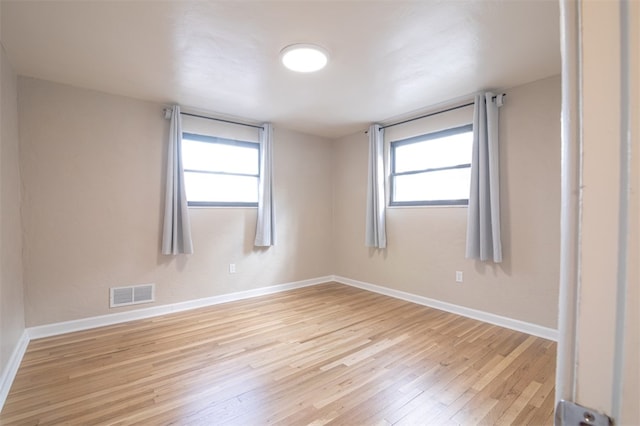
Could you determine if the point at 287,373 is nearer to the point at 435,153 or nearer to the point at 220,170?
the point at 220,170

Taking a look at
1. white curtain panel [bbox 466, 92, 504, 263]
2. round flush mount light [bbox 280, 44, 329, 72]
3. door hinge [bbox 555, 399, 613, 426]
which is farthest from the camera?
white curtain panel [bbox 466, 92, 504, 263]

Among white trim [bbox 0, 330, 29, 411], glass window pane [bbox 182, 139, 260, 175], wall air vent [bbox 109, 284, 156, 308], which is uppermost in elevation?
glass window pane [bbox 182, 139, 260, 175]

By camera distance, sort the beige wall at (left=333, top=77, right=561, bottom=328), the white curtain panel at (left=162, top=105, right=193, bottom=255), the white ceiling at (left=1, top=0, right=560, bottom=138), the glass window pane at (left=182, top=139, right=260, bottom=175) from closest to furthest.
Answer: the white ceiling at (left=1, top=0, right=560, bottom=138) → the beige wall at (left=333, top=77, right=561, bottom=328) → the white curtain panel at (left=162, top=105, right=193, bottom=255) → the glass window pane at (left=182, top=139, right=260, bottom=175)

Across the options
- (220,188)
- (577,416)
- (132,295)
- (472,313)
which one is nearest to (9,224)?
(132,295)

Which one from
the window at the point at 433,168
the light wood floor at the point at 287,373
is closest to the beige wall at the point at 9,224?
the light wood floor at the point at 287,373

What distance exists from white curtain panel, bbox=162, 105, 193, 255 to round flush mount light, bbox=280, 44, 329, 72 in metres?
1.73

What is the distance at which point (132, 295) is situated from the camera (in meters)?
3.29

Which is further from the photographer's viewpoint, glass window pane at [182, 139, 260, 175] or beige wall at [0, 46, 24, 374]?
glass window pane at [182, 139, 260, 175]

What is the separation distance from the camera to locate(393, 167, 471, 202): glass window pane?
3453mm

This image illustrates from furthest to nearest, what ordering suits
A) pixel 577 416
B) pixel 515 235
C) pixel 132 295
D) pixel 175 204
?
pixel 175 204 < pixel 132 295 < pixel 515 235 < pixel 577 416

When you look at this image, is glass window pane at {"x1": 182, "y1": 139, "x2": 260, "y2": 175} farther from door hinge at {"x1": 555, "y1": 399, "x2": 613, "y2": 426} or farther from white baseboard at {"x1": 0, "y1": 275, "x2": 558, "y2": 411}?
door hinge at {"x1": 555, "y1": 399, "x2": 613, "y2": 426}

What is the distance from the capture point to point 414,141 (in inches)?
156

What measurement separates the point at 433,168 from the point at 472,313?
177 cm

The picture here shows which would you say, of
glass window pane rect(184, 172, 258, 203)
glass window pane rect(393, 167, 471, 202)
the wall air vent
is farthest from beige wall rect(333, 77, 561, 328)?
the wall air vent
